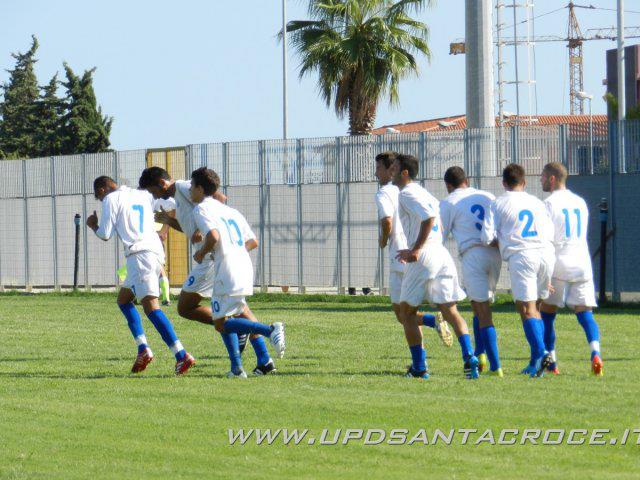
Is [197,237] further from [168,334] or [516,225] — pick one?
[516,225]

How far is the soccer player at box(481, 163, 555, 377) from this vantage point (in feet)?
39.6

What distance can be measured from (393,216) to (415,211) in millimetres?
638

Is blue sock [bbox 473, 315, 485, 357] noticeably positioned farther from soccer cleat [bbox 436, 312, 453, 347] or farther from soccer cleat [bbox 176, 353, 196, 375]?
soccer cleat [bbox 176, 353, 196, 375]

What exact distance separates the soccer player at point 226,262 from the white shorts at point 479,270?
175cm

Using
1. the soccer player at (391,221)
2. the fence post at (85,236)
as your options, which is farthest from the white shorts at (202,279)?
the fence post at (85,236)

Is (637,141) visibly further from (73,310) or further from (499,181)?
(73,310)

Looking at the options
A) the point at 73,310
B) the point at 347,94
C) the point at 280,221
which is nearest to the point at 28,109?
the point at 347,94

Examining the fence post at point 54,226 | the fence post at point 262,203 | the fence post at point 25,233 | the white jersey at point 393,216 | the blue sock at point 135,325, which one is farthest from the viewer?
the fence post at point 25,233

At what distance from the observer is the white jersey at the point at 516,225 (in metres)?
12.1

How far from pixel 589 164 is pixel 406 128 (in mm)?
51462

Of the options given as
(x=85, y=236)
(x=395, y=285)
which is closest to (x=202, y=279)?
(x=395, y=285)

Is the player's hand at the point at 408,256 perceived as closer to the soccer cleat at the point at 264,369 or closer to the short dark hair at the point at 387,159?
the short dark hair at the point at 387,159

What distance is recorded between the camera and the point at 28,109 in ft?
229

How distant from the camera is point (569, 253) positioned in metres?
12.4
